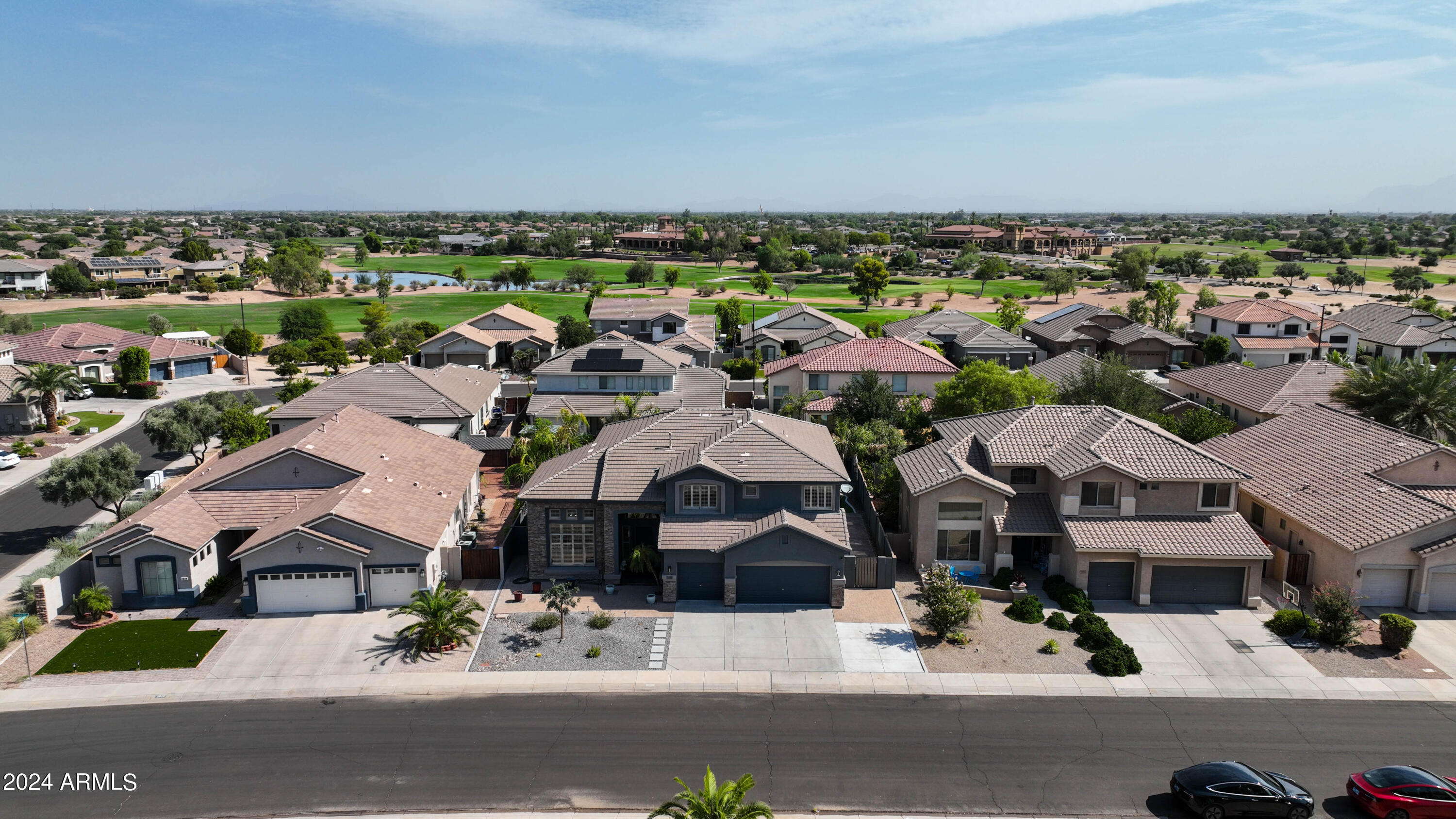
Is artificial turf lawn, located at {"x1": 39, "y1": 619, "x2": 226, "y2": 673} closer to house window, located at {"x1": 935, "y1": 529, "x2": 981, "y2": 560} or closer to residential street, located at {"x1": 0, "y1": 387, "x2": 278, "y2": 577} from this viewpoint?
residential street, located at {"x1": 0, "y1": 387, "x2": 278, "y2": 577}

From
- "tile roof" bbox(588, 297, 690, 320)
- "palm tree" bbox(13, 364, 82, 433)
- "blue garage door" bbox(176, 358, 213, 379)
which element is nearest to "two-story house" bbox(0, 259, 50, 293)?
"blue garage door" bbox(176, 358, 213, 379)

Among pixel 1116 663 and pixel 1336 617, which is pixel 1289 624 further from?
pixel 1116 663

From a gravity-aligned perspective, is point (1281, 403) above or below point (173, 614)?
above

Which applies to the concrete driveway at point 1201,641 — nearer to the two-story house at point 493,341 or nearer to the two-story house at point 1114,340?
the two-story house at point 1114,340

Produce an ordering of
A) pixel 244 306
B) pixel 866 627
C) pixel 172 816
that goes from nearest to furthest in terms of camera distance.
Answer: pixel 172 816 < pixel 866 627 < pixel 244 306

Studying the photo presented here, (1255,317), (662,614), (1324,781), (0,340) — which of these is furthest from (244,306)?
(1324,781)

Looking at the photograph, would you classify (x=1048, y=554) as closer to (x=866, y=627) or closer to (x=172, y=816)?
(x=866, y=627)

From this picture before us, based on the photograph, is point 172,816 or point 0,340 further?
point 0,340
